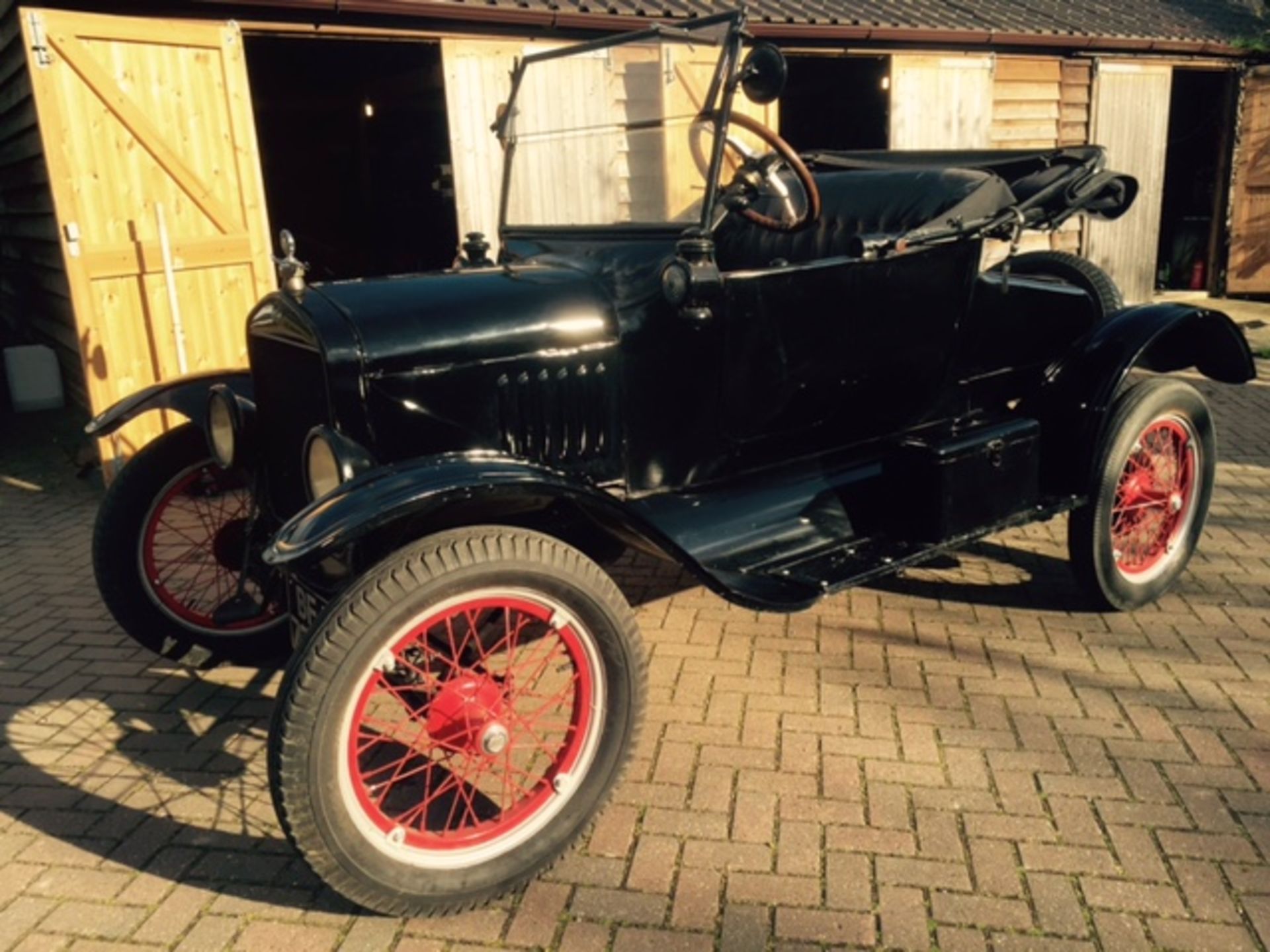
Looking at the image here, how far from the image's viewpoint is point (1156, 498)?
409cm

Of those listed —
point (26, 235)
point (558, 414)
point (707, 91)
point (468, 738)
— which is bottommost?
point (468, 738)

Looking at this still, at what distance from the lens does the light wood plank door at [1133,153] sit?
10930mm

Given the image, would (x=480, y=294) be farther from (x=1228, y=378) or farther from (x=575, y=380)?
(x=1228, y=378)

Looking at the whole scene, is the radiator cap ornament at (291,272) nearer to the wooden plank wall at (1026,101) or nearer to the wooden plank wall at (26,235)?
the wooden plank wall at (26,235)

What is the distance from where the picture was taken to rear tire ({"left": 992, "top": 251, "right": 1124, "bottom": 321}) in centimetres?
446

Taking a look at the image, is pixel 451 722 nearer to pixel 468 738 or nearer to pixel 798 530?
pixel 468 738

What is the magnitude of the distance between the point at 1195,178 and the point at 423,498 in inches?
565

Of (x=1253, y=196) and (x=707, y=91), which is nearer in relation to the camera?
(x=707, y=91)

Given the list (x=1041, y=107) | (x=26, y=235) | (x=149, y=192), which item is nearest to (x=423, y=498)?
(x=149, y=192)

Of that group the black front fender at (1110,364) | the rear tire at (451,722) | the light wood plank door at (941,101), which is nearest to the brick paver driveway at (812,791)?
the rear tire at (451,722)

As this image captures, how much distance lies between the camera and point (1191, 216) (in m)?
13.2

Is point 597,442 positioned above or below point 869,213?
below

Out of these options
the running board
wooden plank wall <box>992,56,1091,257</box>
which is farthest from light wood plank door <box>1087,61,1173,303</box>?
the running board

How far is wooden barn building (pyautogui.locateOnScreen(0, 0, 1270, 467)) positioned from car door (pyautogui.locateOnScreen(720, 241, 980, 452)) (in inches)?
163
